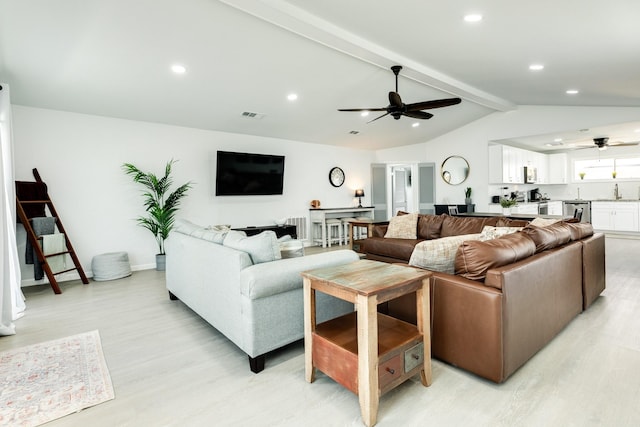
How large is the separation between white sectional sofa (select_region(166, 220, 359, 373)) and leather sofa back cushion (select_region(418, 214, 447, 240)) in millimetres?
2416

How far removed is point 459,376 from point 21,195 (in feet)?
17.8

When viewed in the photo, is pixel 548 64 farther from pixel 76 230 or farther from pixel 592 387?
pixel 76 230

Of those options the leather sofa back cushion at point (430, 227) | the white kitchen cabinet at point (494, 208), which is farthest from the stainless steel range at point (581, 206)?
the leather sofa back cushion at point (430, 227)

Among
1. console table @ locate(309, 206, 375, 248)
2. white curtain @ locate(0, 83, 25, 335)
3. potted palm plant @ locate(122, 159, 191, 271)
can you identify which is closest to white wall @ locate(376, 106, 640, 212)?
console table @ locate(309, 206, 375, 248)

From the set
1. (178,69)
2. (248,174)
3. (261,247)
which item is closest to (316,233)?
(248,174)

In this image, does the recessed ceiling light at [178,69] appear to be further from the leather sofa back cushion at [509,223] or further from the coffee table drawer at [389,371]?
the leather sofa back cushion at [509,223]

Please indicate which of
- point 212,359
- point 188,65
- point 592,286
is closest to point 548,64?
point 592,286

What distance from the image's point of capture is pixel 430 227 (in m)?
4.80

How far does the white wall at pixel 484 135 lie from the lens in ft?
18.8

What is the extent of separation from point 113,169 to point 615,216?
10.9 meters

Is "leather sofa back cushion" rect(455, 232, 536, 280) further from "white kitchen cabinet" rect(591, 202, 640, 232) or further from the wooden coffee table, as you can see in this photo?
"white kitchen cabinet" rect(591, 202, 640, 232)

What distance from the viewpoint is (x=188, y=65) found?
12.6 ft

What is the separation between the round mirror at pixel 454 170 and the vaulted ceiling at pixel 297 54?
7.52ft

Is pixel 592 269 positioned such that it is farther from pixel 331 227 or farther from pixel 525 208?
pixel 525 208
